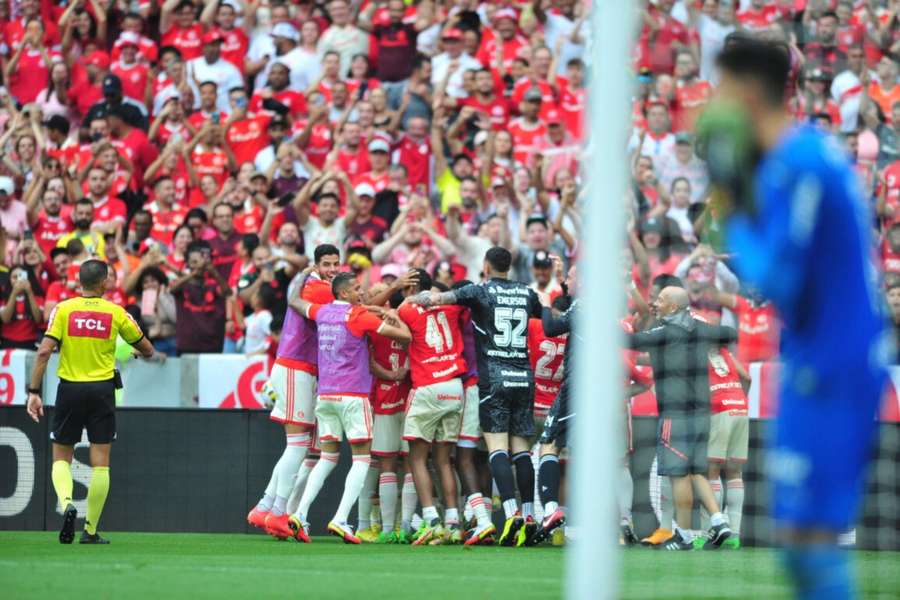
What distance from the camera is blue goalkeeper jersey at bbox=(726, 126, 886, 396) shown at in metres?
4.39

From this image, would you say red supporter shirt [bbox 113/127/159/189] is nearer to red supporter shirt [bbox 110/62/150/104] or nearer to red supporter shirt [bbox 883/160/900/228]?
red supporter shirt [bbox 110/62/150/104]

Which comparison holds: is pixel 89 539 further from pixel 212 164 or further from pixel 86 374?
pixel 212 164

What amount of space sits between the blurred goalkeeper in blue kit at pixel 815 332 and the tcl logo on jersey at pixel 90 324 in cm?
811

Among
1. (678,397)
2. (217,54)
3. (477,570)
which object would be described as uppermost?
(217,54)

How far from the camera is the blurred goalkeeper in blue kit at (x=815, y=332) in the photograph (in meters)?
4.36

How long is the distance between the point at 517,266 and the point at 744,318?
2.55 meters

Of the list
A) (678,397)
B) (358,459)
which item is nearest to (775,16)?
(678,397)

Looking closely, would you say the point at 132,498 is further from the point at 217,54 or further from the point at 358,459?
the point at 217,54

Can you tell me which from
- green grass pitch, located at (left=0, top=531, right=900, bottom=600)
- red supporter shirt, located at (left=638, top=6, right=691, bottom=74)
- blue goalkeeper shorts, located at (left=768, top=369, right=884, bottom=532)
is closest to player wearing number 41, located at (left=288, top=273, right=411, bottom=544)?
green grass pitch, located at (left=0, top=531, right=900, bottom=600)

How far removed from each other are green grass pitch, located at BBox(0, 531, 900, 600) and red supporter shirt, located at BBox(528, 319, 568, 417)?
1586 millimetres

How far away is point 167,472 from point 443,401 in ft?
10.7

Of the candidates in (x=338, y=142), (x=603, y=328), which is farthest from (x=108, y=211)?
(x=603, y=328)

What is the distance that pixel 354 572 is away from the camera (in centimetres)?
922

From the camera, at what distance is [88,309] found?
11836 millimetres
